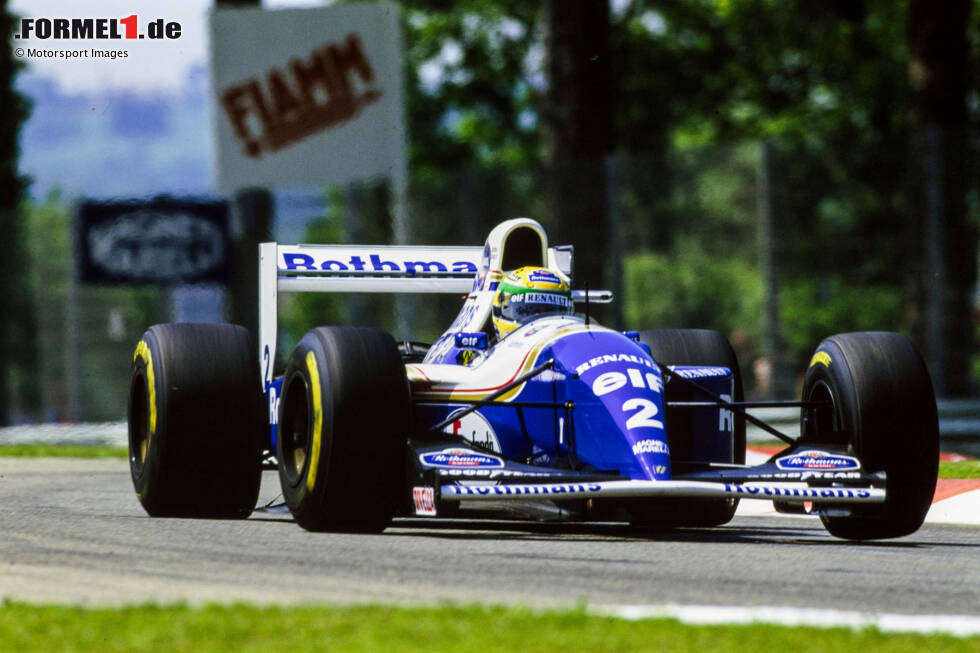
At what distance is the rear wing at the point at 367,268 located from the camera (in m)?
11.4

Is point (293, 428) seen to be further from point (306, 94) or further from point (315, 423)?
point (306, 94)

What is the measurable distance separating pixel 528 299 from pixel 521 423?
0.94 meters

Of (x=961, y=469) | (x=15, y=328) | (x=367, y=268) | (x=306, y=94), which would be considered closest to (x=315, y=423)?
(x=367, y=268)

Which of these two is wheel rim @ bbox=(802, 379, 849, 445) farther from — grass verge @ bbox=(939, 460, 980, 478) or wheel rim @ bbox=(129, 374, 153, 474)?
wheel rim @ bbox=(129, 374, 153, 474)

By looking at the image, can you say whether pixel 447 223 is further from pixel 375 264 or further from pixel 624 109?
pixel 624 109

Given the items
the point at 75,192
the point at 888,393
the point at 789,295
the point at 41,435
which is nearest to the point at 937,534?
the point at 888,393

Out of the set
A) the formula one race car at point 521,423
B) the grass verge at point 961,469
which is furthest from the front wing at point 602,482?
the grass verge at point 961,469

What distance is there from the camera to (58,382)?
2173cm

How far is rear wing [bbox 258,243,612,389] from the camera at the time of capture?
11.4 meters

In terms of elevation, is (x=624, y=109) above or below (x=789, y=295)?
above

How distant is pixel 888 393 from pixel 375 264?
3858 mm

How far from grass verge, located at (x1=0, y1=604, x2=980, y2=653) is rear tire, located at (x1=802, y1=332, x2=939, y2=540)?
322cm

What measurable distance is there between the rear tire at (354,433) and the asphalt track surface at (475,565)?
0.13 meters

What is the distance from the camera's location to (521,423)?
365 inches
